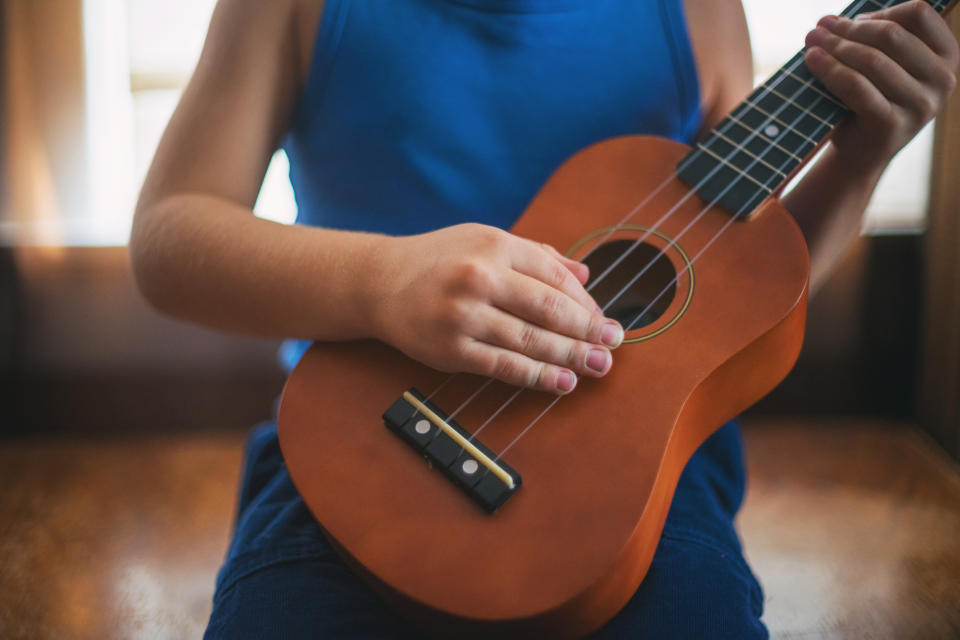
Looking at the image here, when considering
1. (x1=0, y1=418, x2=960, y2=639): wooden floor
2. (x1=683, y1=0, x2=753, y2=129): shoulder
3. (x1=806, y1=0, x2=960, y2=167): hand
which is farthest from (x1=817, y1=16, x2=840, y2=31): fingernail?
(x1=0, y1=418, x2=960, y2=639): wooden floor

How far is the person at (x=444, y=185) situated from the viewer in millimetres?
530

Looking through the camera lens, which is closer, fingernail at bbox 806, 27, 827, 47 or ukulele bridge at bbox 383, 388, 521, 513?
ukulele bridge at bbox 383, 388, 521, 513

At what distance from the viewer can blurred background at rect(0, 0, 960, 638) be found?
1134 mm

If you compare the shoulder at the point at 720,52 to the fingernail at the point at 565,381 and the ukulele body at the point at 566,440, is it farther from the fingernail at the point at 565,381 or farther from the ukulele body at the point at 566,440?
the fingernail at the point at 565,381

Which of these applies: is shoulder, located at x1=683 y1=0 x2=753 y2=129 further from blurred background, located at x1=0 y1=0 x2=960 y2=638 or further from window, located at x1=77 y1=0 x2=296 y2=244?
window, located at x1=77 y1=0 x2=296 y2=244

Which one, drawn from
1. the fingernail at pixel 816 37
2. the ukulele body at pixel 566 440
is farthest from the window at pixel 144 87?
the ukulele body at pixel 566 440

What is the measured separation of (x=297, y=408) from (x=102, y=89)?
1205 mm

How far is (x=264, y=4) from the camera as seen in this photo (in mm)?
669

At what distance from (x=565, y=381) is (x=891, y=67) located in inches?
17.7

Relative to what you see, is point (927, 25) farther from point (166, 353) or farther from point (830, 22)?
point (166, 353)

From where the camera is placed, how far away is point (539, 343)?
523mm

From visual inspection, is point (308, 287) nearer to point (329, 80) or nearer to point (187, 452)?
point (329, 80)

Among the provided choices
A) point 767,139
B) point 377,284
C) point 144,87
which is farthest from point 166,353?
point 767,139

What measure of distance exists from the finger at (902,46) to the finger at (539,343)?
1.38 ft
